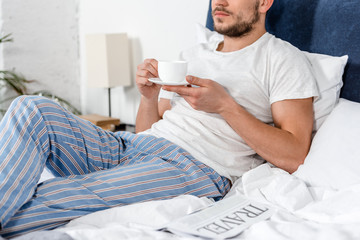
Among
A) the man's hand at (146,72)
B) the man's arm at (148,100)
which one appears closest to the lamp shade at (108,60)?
the man's arm at (148,100)

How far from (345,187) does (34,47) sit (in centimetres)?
272

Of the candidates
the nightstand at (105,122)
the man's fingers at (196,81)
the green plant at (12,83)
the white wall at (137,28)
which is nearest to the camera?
the man's fingers at (196,81)

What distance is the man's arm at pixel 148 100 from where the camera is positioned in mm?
1513

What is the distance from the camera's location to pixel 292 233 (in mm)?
895

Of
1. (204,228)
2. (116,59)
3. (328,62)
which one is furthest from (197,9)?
(204,228)

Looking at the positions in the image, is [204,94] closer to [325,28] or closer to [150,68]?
[150,68]

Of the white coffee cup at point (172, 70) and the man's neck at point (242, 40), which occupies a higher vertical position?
the man's neck at point (242, 40)

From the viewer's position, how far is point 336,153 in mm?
1219

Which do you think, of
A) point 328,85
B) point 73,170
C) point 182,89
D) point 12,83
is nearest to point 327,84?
point 328,85

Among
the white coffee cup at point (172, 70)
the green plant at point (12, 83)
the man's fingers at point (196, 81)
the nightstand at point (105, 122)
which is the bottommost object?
the nightstand at point (105, 122)

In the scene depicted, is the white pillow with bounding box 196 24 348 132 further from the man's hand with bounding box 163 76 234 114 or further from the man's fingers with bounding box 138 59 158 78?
the man's fingers with bounding box 138 59 158 78

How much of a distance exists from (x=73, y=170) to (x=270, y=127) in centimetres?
63

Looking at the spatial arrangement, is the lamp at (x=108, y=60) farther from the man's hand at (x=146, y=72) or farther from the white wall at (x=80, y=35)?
the man's hand at (x=146, y=72)

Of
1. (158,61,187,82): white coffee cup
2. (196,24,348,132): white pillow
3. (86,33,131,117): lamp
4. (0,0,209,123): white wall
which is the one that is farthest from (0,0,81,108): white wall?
(196,24,348,132): white pillow
